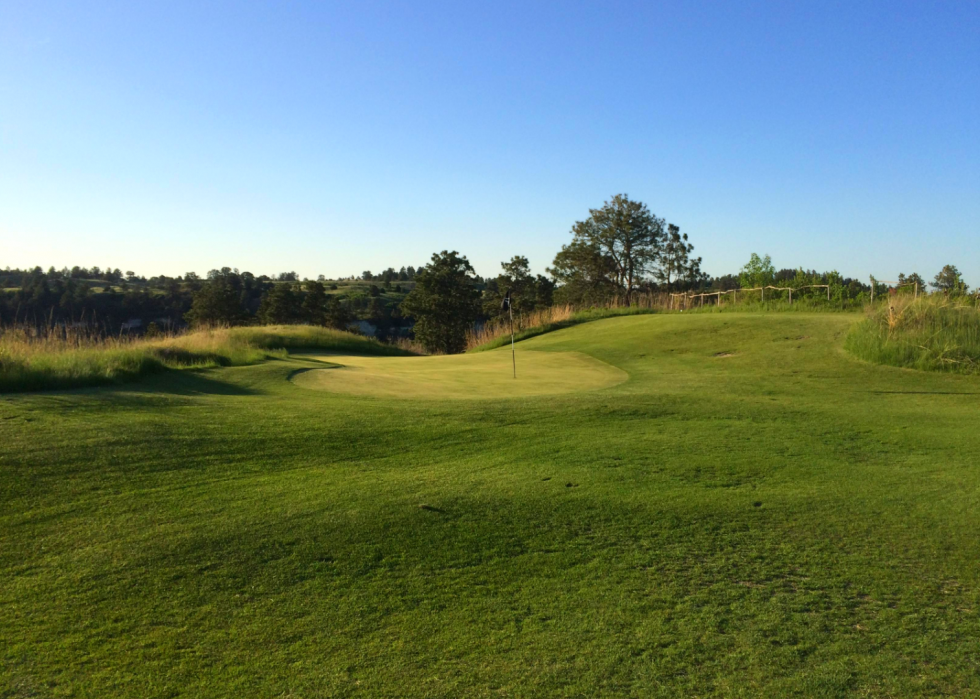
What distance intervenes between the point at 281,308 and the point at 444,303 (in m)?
13.4

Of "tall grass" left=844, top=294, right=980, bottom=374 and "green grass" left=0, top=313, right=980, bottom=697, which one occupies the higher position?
"tall grass" left=844, top=294, right=980, bottom=374

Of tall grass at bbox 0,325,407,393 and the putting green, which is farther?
the putting green

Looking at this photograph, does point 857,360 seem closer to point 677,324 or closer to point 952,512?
point 677,324

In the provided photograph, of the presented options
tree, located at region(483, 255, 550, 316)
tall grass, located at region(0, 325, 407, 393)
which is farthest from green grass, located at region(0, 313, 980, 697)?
tree, located at region(483, 255, 550, 316)

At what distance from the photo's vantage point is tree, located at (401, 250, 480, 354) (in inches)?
2339

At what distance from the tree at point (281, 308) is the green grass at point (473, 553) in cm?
5204

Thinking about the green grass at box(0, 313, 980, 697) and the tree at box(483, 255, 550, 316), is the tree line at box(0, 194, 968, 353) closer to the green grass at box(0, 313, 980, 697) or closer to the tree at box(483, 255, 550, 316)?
the tree at box(483, 255, 550, 316)

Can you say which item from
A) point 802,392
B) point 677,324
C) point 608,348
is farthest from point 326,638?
point 677,324

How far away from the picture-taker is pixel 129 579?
3.78 meters

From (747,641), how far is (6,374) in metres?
8.68

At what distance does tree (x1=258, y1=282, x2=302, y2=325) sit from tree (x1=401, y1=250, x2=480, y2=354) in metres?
9.12

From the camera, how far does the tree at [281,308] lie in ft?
191

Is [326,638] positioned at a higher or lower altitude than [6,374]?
lower

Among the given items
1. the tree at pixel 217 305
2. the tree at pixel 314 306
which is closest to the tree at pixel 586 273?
the tree at pixel 314 306
